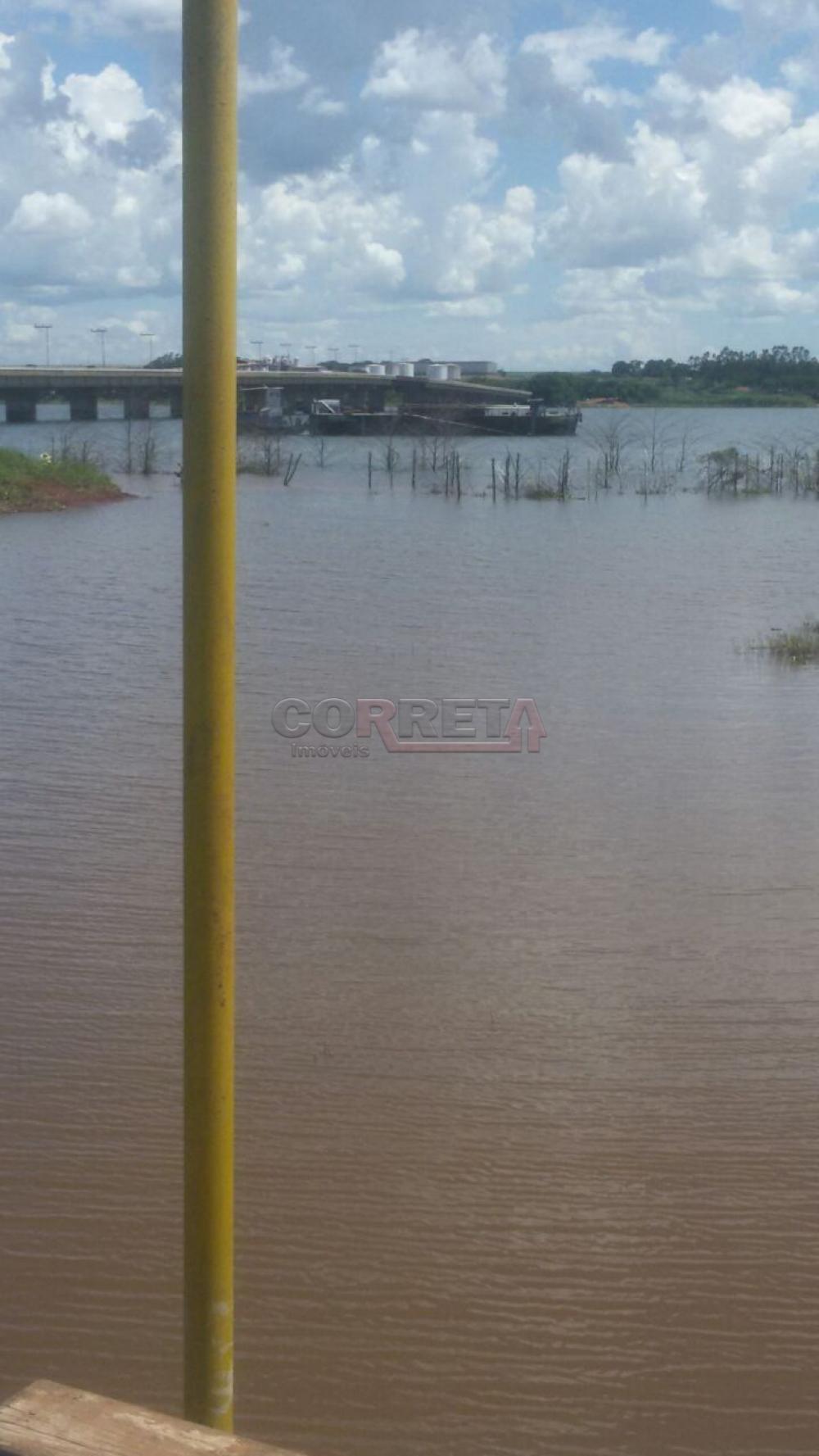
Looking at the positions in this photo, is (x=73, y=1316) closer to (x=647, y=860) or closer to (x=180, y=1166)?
(x=180, y=1166)

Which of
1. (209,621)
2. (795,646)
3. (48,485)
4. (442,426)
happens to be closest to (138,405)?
(442,426)

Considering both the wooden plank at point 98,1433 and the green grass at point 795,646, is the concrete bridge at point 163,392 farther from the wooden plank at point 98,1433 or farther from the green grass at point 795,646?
the wooden plank at point 98,1433

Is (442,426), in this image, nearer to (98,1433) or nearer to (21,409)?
(21,409)

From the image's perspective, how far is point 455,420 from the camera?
67.6 metres

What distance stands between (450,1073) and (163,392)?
196ft

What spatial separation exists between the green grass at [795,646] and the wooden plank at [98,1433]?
42.7 feet

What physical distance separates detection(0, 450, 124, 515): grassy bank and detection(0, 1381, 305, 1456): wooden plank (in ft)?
98.9

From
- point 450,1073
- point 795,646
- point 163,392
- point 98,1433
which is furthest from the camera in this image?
point 163,392

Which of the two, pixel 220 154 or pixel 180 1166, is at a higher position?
pixel 220 154

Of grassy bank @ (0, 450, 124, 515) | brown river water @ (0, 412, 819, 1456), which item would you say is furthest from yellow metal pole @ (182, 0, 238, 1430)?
grassy bank @ (0, 450, 124, 515)

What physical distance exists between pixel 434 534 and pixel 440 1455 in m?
25.9

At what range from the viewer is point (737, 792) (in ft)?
32.0

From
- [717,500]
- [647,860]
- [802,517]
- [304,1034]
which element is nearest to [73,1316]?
[304,1034]

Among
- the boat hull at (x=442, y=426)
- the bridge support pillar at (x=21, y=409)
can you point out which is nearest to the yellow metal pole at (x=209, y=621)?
the boat hull at (x=442, y=426)
